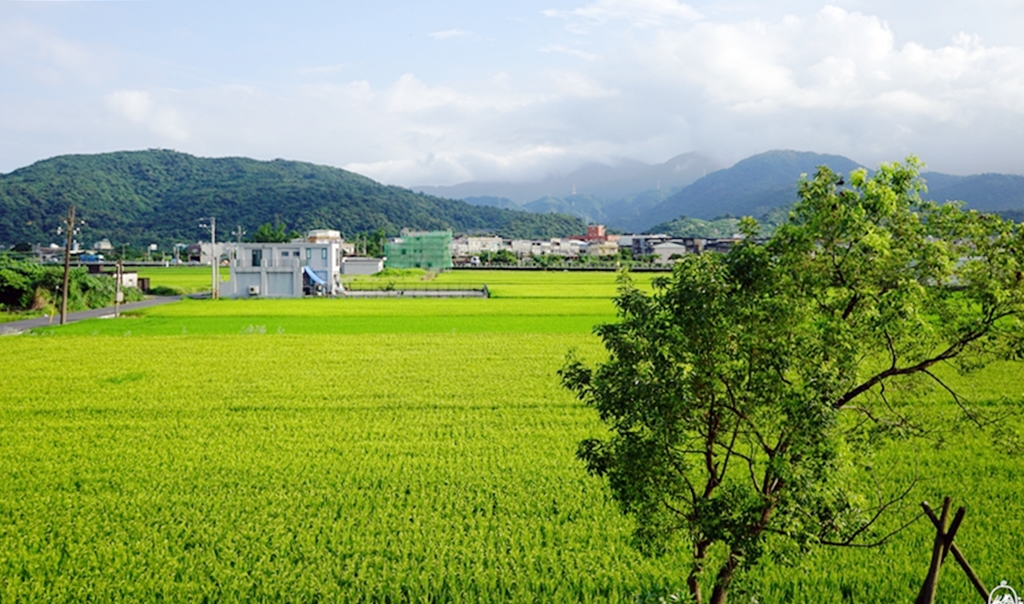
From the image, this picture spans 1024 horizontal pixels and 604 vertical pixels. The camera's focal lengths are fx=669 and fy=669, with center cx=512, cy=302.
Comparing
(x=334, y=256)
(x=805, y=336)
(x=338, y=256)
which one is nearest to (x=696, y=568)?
(x=805, y=336)

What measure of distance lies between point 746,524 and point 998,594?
459 cm

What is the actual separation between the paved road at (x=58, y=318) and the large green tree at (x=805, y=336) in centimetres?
3527

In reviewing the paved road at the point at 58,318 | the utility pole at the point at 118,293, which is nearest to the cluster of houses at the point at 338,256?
the paved road at the point at 58,318

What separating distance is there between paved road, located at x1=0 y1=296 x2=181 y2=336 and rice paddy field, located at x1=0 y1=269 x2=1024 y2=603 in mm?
14364

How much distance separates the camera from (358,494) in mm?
10891

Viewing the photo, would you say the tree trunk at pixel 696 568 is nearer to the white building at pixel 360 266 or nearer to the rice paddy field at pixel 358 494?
the rice paddy field at pixel 358 494

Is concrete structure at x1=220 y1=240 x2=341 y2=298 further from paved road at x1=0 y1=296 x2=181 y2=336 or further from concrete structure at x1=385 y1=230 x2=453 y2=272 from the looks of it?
concrete structure at x1=385 y1=230 x2=453 y2=272

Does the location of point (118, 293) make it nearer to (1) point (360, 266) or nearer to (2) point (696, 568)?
(1) point (360, 266)

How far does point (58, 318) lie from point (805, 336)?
4399 centimetres

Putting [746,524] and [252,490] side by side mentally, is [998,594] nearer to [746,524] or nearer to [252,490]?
[746,524]

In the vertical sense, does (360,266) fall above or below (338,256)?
below

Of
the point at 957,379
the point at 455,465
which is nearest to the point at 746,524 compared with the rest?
the point at 455,465

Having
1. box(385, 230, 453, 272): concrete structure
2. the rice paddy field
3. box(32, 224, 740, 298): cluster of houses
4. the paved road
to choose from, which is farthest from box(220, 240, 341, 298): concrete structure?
box(385, 230, 453, 272): concrete structure

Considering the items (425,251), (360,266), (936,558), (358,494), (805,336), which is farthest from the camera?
(425,251)
